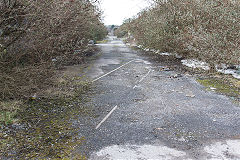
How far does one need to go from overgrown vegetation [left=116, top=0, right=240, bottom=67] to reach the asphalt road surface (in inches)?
113

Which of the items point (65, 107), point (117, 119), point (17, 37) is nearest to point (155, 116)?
point (117, 119)

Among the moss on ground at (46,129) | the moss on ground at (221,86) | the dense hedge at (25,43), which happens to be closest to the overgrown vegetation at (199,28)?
the moss on ground at (221,86)

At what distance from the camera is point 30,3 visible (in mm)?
5727

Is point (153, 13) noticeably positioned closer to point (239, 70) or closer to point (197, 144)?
point (239, 70)

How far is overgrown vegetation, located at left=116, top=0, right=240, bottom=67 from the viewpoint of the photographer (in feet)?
32.5

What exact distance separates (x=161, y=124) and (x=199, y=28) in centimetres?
795

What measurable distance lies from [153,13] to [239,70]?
34.0 ft

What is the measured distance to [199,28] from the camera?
1120 cm

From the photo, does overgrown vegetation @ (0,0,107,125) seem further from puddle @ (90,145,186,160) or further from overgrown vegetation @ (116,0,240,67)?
overgrown vegetation @ (116,0,240,67)

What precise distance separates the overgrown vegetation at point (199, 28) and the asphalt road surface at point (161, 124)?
288 centimetres

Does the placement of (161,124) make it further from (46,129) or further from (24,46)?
(24,46)

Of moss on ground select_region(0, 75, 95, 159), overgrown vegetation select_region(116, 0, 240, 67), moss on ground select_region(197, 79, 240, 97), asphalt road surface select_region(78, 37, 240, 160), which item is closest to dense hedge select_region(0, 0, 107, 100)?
moss on ground select_region(0, 75, 95, 159)

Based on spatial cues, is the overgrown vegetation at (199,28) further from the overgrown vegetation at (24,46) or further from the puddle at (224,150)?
the overgrown vegetation at (24,46)

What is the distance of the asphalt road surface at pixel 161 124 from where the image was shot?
12.1 feet
